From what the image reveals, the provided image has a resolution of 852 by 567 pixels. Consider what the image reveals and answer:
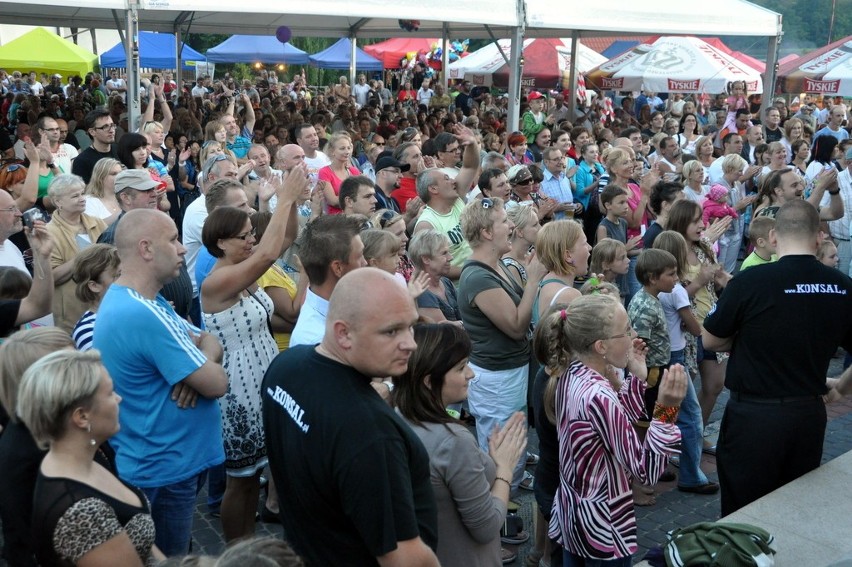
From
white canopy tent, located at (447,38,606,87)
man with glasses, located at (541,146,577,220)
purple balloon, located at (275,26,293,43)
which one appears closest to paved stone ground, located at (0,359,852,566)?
man with glasses, located at (541,146,577,220)

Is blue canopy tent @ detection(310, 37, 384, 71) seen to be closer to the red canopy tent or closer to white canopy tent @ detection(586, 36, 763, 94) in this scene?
the red canopy tent

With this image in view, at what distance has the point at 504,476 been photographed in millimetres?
2848

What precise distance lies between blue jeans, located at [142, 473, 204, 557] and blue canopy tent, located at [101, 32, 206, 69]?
25.5 m

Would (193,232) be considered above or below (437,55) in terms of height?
below

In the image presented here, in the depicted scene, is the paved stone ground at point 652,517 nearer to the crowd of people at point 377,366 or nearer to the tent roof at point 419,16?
the crowd of people at point 377,366

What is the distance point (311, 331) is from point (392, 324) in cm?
130

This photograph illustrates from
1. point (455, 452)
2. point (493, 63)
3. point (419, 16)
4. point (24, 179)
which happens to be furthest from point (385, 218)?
point (493, 63)

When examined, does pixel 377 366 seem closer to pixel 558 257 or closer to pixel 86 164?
pixel 558 257

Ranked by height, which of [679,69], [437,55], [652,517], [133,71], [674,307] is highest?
[437,55]

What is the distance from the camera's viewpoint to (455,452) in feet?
8.57

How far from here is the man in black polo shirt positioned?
4043 mm

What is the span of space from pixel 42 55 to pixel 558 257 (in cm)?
2003

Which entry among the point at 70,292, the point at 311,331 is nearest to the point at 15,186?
the point at 70,292

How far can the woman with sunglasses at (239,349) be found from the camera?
406 cm
